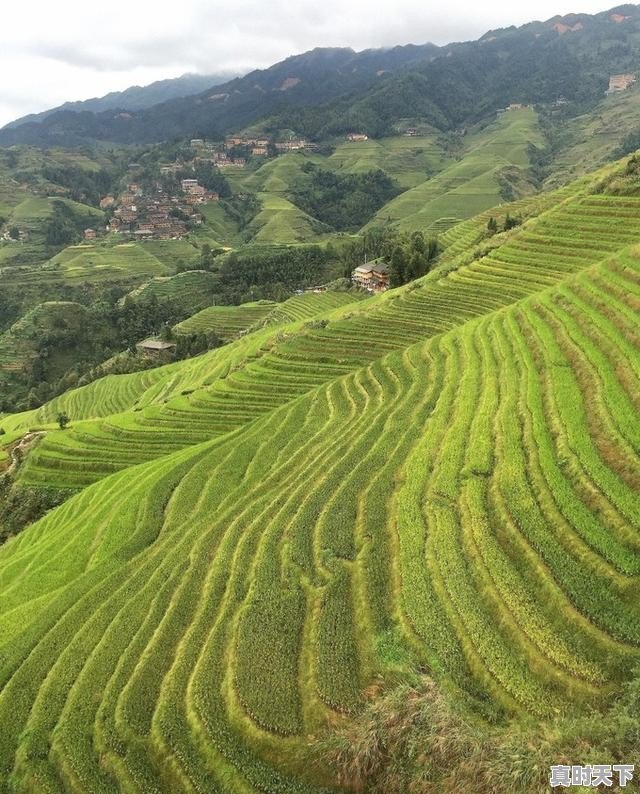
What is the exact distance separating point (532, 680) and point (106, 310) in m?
84.3

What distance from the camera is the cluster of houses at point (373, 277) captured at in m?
69.2

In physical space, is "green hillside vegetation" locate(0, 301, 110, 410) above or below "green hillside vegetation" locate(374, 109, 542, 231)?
below

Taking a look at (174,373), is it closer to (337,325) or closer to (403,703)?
(337,325)

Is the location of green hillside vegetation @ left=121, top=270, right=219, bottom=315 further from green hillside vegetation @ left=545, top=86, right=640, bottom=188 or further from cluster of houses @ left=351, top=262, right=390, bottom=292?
green hillside vegetation @ left=545, top=86, right=640, bottom=188

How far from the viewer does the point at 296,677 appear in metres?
11.3

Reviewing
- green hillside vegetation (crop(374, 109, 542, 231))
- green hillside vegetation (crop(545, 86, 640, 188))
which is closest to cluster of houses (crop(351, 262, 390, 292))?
green hillside vegetation (crop(374, 109, 542, 231))

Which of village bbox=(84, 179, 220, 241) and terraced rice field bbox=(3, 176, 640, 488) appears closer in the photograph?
terraced rice field bbox=(3, 176, 640, 488)

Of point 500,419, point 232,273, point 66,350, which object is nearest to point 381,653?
point 500,419

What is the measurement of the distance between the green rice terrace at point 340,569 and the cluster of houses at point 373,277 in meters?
42.6

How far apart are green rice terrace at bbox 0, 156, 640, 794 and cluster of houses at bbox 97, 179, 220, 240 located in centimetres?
11370

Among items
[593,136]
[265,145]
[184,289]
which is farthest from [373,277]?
[265,145]

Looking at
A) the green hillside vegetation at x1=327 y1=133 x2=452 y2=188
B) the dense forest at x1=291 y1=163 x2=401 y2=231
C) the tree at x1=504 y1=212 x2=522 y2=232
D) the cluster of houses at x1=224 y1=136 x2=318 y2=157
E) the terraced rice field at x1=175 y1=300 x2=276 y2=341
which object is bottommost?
the terraced rice field at x1=175 y1=300 x2=276 y2=341

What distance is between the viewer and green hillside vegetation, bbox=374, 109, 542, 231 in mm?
110438

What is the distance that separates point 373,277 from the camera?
235 ft
